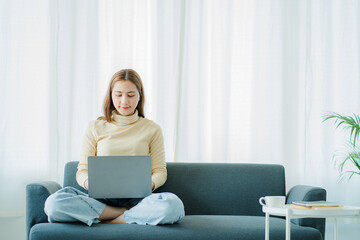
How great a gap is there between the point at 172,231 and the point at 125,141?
2.27ft

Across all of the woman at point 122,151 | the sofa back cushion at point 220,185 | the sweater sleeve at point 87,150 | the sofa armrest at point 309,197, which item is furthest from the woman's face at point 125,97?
the sofa armrest at point 309,197

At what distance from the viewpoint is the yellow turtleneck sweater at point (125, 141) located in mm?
2793

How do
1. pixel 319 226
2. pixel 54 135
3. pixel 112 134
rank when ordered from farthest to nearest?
pixel 54 135, pixel 112 134, pixel 319 226

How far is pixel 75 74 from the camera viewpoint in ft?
11.6

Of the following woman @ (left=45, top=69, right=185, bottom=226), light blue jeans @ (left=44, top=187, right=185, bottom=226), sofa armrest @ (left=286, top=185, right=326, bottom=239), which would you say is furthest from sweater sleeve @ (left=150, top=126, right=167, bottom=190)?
sofa armrest @ (left=286, top=185, right=326, bottom=239)

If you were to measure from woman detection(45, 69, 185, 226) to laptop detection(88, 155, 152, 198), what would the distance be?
10 centimetres

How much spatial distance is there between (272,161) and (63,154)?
1.53 metres

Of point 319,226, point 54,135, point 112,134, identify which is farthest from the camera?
point 54,135

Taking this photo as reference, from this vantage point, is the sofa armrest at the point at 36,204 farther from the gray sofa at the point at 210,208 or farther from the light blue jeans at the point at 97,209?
the light blue jeans at the point at 97,209

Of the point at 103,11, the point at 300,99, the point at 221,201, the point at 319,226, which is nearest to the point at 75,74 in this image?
the point at 103,11

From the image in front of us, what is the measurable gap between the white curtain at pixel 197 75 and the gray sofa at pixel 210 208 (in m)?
0.55

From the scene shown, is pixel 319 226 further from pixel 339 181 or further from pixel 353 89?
pixel 353 89

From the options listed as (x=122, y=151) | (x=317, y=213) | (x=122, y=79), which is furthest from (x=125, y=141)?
(x=317, y=213)

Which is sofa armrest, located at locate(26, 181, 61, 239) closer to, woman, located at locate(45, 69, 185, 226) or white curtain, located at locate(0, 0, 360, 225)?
woman, located at locate(45, 69, 185, 226)
